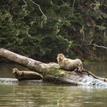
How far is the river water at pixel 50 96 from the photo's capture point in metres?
12.6

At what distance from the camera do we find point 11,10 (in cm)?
3319

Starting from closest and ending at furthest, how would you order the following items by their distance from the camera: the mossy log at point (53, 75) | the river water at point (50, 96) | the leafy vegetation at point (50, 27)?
the river water at point (50, 96) → the mossy log at point (53, 75) → the leafy vegetation at point (50, 27)

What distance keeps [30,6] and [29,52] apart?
2800 mm

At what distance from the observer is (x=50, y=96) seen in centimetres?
1433

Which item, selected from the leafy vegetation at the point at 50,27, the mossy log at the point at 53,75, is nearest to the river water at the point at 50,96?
the mossy log at the point at 53,75

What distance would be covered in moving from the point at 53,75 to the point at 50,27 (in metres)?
15.1

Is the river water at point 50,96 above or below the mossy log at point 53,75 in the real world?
below

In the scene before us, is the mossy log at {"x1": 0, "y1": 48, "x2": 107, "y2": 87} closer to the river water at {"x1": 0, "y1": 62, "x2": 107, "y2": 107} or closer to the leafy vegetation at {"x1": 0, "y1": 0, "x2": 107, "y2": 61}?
the river water at {"x1": 0, "y1": 62, "x2": 107, "y2": 107}

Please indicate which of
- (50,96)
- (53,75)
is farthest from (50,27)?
(50,96)

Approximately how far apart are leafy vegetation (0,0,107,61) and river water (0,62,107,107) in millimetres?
13812

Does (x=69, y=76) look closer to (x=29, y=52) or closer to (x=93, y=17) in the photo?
(x=29, y=52)

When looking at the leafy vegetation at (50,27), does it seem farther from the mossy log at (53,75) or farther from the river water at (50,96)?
the river water at (50,96)

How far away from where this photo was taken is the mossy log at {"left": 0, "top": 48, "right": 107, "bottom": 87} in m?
17.5

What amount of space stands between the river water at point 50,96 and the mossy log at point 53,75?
0.50 meters
